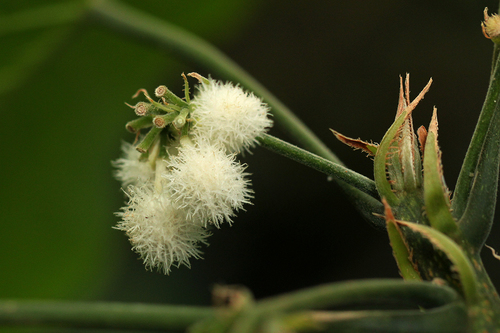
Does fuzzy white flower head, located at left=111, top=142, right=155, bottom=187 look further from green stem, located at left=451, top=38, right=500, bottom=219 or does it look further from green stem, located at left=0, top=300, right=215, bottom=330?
green stem, located at left=451, top=38, right=500, bottom=219

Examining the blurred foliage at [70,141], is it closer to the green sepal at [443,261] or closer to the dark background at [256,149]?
the dark background at [256,149]

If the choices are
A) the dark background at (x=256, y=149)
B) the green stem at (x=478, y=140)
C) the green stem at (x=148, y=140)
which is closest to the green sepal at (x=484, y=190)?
the green stem at (x=478, y=140)

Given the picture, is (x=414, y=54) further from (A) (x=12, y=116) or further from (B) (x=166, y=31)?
(A) (x=12, y=116)

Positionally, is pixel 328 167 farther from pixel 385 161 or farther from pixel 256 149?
pixel 256 149

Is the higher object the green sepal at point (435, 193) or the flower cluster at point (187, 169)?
the flower cluster at point (187, 169)

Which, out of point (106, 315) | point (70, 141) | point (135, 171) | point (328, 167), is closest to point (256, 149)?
point (70, 141)

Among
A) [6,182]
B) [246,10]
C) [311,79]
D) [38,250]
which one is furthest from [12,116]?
[311,79]

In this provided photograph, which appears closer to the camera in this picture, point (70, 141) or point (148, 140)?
point (148, 140)
